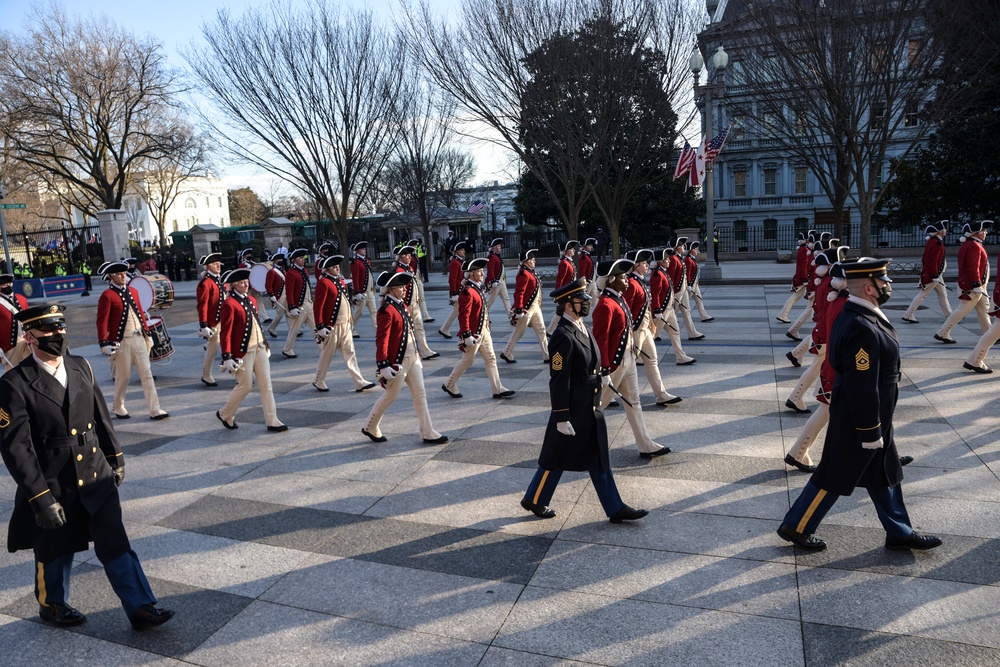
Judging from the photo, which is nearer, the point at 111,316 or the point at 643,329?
the point at 643,329

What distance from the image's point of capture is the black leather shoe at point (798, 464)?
6430 mm

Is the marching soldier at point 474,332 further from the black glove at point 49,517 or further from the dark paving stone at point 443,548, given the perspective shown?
the black glove at point 49,517

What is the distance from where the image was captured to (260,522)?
5.93 metres

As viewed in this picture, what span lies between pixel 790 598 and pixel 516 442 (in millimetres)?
3724

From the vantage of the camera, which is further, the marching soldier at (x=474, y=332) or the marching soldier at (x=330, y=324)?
the marching soldier at (x=330, y=324)

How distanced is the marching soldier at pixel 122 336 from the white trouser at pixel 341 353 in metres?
2.17

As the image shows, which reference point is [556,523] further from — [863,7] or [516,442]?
[863,7]

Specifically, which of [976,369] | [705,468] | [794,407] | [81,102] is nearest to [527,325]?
[794,407]

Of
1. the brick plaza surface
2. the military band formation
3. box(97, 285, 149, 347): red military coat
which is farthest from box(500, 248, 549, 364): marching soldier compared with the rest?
box(97, 285, 149, 347): red military coat

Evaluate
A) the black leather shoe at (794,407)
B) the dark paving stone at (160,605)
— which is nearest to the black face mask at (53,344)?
the dark paving stone at (160,605)

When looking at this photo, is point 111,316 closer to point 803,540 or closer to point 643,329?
point 643,329

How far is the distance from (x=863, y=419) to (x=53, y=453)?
4.88 m

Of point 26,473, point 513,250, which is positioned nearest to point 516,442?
point 26,473

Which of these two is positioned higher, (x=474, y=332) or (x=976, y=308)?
(x=474, y=332)
